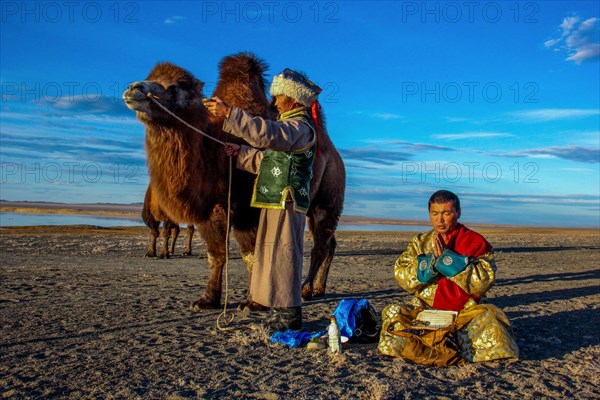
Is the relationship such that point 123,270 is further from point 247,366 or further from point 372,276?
point 247,366

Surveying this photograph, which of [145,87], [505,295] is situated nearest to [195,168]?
[145,87]

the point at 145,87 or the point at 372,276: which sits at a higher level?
the point at 145,87

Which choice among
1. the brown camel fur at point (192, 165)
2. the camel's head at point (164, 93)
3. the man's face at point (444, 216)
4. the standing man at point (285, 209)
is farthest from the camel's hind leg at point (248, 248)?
the man's face at point (444, 216)

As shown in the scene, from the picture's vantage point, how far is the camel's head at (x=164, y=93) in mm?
5402

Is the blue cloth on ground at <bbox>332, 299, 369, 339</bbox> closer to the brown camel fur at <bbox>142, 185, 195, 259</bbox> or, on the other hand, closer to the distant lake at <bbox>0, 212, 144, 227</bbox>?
the brown camel fur at <bbox>142, 185, 195, 259</bbox>

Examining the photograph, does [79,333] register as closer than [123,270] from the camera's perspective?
Yes

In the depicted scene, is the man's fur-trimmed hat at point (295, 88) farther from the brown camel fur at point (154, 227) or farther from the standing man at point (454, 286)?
the brown camel fur at point (154, 227)

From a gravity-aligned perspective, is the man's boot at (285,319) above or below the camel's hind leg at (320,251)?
below

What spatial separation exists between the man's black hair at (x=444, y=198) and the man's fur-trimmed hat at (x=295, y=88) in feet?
4.90

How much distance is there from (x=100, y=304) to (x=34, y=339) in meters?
1.76

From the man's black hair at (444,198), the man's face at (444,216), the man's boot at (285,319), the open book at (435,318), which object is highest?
A: the man's black hair at (444,198)

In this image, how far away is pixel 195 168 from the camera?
19.3 feet

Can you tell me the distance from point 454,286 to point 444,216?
1.99 feet

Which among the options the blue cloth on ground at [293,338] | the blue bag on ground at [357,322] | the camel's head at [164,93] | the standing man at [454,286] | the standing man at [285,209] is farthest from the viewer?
the camel's head at [164,93]
